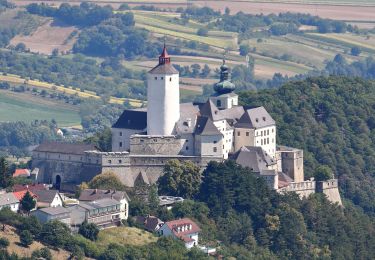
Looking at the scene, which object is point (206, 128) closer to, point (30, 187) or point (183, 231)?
point (183, 231)

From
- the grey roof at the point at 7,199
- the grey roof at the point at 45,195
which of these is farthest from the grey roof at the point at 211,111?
the grey roof at the point at 7,199

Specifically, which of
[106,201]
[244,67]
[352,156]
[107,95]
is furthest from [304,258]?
[244,67]

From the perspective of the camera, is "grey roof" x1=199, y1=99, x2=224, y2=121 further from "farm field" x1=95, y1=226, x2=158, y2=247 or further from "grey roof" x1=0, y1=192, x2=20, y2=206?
"grey roof" x1=0, y1=192, x2=20, y2=206

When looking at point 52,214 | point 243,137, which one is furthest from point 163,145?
point 52,214

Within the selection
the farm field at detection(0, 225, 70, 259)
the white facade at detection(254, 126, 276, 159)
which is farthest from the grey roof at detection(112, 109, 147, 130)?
the farm field at detection(0, 225, 70, 259)

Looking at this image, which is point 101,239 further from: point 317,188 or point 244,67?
point 244,67

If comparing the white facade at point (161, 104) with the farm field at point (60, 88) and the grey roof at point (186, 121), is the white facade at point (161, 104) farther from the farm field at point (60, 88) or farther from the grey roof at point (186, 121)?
the farm field at point (60, 88)
